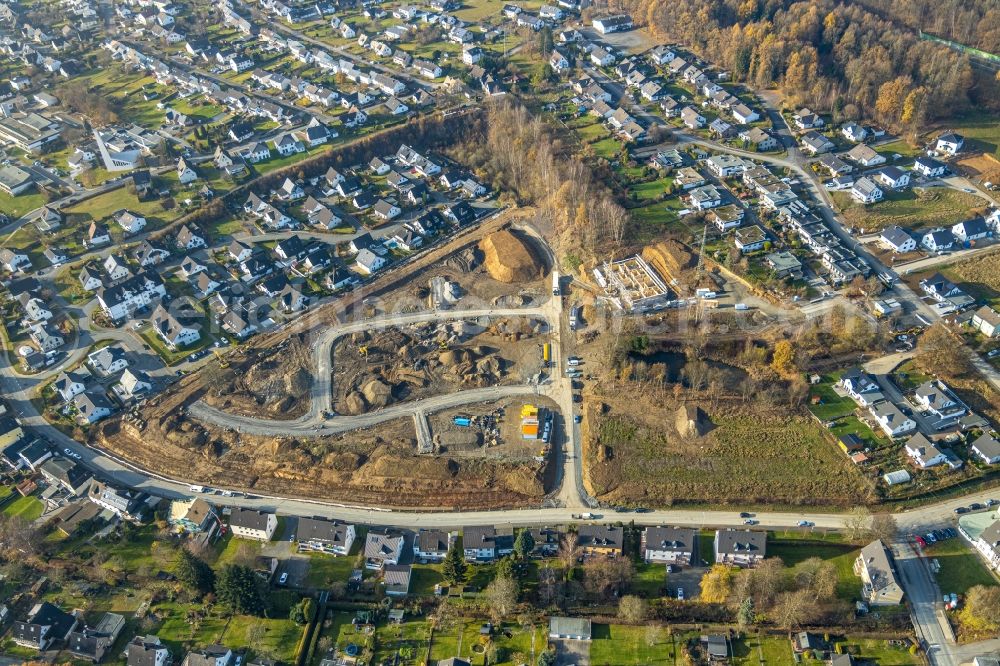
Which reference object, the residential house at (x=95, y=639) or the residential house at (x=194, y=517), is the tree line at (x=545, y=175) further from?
the residential house at (x=95, y=639)

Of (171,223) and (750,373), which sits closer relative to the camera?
(750,373)

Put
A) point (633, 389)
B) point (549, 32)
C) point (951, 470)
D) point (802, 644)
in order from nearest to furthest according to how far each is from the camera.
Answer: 1. point (802, 644)
2. point (951, 470)
3. point (633, 389)
4. point (549, 32)

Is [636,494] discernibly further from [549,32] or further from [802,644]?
[549,32]

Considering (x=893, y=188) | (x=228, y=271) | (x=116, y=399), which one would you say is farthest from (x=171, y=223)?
(x=893, y=188)

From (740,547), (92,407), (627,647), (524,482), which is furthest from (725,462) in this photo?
(92,407)

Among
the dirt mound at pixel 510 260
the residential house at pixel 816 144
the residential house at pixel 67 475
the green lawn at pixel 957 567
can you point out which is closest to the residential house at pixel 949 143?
the residential house at pixel 816 144

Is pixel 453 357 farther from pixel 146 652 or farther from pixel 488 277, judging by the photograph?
pixel 146 652

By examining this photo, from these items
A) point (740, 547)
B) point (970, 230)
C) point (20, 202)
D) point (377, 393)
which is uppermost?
point (970, 230)
